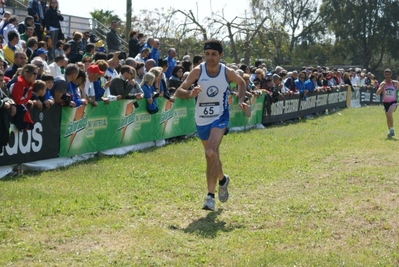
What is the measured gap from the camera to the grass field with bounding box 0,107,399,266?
22.8 ft

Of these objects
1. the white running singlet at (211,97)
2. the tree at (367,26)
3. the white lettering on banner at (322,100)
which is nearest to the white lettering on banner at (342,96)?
the white lettering on banner at (322,100)

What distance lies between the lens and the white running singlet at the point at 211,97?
921cm

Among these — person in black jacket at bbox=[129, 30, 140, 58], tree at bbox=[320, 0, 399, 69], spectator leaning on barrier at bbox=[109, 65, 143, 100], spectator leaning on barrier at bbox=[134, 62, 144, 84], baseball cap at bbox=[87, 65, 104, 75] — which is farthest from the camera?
tree at bbox=[320, 0, 399, 69]

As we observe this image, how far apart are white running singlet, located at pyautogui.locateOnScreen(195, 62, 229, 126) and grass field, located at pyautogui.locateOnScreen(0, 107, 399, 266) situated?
1.22 metres

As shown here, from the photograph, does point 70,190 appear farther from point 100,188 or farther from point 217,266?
point 217,266

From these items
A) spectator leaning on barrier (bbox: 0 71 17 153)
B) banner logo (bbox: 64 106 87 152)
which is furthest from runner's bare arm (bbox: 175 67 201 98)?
banner logo (bbox: 64 106 87 152)

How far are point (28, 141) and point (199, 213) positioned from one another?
415 centimetres

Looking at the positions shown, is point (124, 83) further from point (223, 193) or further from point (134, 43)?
point (223, 193)

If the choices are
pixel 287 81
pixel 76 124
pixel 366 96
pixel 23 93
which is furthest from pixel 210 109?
pixel 366 96

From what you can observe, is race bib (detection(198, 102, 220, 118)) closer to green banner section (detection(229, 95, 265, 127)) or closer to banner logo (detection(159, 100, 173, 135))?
banner logo (detection(159, 100, 173, 135))

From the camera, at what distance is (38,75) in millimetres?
12625

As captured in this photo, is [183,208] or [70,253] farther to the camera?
[183,208]

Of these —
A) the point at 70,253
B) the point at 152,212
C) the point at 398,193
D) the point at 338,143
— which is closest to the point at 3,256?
the point at 70,253

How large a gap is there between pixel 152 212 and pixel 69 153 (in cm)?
457
